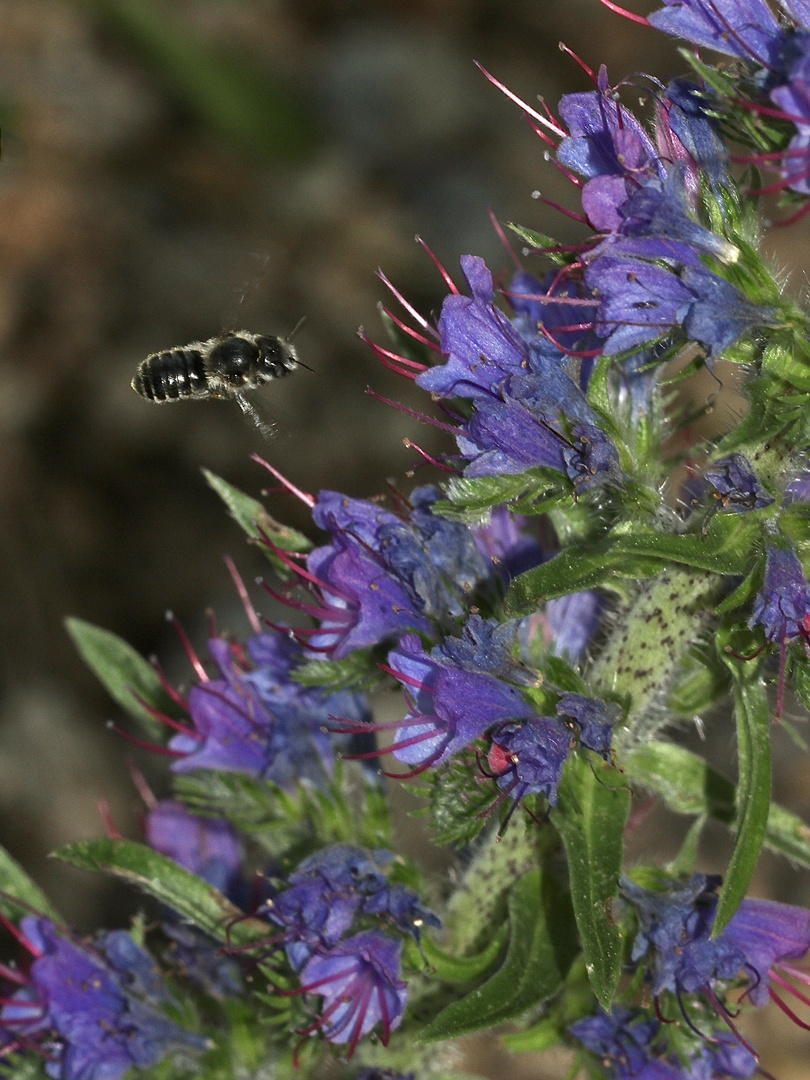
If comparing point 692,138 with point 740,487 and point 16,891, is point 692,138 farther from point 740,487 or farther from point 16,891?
point 16,891

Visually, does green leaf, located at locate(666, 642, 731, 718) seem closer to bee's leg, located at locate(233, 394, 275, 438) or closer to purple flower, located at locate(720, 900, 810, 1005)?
purple flower, located at locate(720, 900, 810, 1005)

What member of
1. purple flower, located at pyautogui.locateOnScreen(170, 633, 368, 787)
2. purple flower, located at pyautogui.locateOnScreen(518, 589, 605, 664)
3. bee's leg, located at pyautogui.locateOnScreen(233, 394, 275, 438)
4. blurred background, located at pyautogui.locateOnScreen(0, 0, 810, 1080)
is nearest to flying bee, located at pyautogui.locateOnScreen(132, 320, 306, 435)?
bee's leg, located at pyautogui.locateOnScreen(233, 394, 275, 438)

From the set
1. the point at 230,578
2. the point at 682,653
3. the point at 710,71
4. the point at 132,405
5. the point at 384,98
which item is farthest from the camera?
the point at 384,98

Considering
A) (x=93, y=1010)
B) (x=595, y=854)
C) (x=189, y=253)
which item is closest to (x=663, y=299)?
(x=595, y=854)

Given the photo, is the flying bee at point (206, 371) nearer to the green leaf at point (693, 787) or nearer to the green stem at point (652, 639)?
the green stem at point (652, 639)

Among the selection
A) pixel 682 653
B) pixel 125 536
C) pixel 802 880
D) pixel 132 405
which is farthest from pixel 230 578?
pixel 682 653

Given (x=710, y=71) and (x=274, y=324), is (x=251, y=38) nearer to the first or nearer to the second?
(x=274, y=324)
